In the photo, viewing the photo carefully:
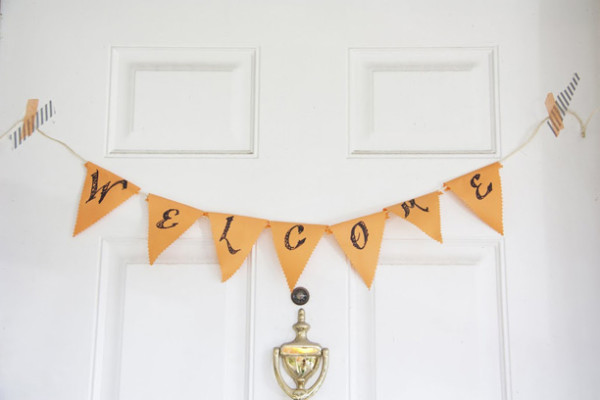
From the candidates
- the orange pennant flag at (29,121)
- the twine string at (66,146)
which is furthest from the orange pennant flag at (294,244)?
the orange pennant flag at (29,121)

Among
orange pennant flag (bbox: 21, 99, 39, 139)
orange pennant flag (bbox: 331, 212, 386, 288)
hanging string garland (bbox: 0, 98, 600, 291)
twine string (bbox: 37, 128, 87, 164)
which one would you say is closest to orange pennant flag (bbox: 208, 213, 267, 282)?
hanging string garland (bbox: 0, 98, 600, 291)

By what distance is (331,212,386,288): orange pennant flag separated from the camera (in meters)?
0.88

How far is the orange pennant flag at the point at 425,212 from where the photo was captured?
2.87 feet

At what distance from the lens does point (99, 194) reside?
91 centimetres

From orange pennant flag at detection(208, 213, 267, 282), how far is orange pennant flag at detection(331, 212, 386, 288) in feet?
0.46

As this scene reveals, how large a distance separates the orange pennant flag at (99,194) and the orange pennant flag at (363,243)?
372 mm

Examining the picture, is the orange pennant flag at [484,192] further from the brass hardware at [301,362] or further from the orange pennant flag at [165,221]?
the orange pennant flag at [165,221]

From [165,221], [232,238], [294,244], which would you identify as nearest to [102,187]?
[165,221]

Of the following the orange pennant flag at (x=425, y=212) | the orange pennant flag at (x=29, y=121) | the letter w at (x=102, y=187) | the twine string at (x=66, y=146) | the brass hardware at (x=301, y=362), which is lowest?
the brass hardware at (x=301, y=362)

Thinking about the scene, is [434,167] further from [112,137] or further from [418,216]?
[112,137]

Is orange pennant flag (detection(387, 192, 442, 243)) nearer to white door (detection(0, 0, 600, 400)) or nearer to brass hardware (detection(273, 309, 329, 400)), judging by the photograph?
white door (detection(0, 0, 600, 400))

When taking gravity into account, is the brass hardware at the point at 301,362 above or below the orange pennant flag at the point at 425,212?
below

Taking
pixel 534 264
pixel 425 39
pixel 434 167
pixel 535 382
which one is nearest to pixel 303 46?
pixel 425 39

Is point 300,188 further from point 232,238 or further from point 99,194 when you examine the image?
point 99,194
